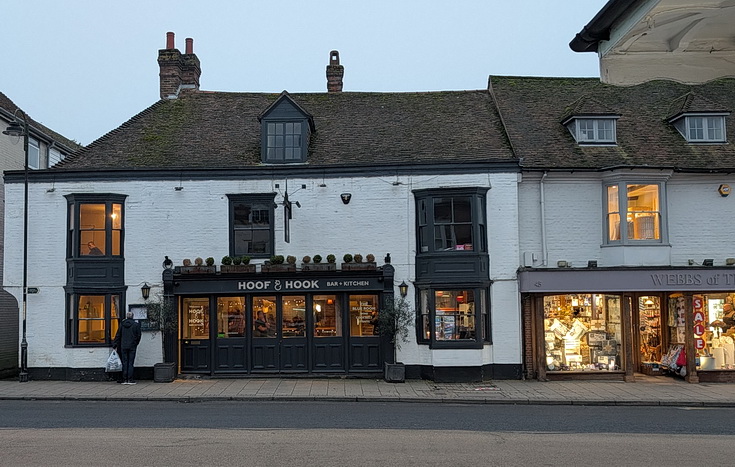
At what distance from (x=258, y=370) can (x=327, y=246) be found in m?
4.09

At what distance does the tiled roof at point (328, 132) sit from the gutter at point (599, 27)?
17.7m

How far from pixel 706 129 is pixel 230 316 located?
1535 cm

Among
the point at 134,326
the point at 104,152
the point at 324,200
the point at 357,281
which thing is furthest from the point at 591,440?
the point at 104,152

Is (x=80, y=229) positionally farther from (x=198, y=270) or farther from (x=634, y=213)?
(x=634, y=213)

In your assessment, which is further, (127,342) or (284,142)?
(284,142)

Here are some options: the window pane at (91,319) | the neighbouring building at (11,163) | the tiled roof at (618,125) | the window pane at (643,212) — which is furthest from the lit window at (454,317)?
the neighbouring building at (11,163)

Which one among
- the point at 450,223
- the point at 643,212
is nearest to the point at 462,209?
the point at 450,223

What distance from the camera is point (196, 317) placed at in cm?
2091

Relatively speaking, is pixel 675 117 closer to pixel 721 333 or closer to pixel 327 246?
pixel 721 333

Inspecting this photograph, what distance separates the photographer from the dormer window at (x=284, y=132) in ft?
69.6

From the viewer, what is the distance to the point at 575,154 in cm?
2112

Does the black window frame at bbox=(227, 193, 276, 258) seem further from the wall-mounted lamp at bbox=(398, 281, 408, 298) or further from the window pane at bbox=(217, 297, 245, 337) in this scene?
the wall-mounted lamp at bbox=(398, 281, 408, 298)

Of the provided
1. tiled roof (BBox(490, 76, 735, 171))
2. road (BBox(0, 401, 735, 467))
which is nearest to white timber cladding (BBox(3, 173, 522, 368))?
tiled roof (BBox(490, 76, 735, 171))

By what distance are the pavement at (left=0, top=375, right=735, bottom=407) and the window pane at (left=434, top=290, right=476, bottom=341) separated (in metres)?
1.40
